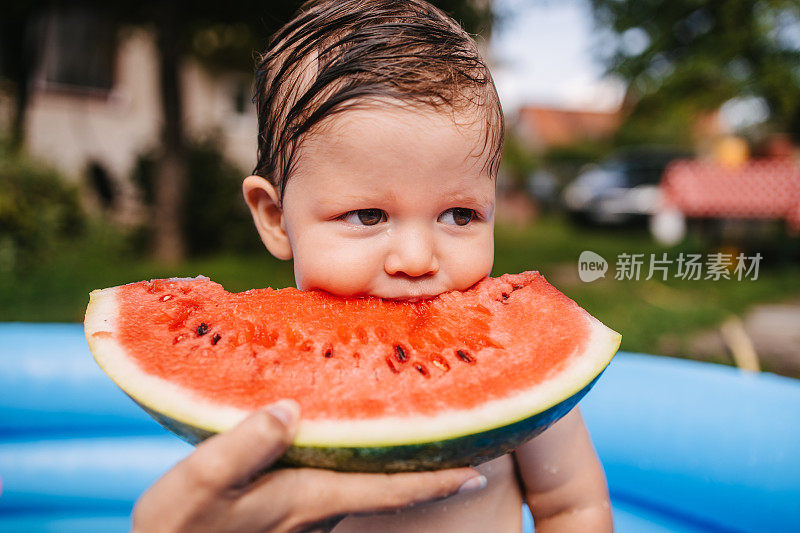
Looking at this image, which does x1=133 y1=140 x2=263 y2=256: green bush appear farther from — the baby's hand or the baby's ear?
the baby's hand

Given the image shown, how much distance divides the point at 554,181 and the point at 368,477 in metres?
20.2

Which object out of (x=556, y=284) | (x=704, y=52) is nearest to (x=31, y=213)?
(x=556, y=284)

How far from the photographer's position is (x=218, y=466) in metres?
0.81

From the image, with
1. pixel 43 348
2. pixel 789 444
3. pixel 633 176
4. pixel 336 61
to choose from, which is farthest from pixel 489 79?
pixel 633 176

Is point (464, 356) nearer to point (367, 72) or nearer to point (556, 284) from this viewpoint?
point (367, 72)

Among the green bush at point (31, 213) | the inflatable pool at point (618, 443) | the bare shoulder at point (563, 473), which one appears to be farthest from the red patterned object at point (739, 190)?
the green bush at point (31, 213)

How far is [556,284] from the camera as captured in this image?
6.22 metres

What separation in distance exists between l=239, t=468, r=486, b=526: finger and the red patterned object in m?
6.96

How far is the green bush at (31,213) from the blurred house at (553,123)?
87.5 ft

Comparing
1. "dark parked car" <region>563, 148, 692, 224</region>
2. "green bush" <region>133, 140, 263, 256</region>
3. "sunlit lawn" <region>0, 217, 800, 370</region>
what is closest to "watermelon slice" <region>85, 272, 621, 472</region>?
"sunlit lawn" <region>0, 217, 800, 370</region>

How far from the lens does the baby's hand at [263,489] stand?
0.81m

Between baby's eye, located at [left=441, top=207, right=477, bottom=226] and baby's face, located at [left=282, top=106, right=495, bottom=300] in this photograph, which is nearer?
baby's face, located at [left=282, top=106, right=495, bottom=300]

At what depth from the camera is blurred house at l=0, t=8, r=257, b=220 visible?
9.55 metres

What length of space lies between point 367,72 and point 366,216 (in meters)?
0.26
